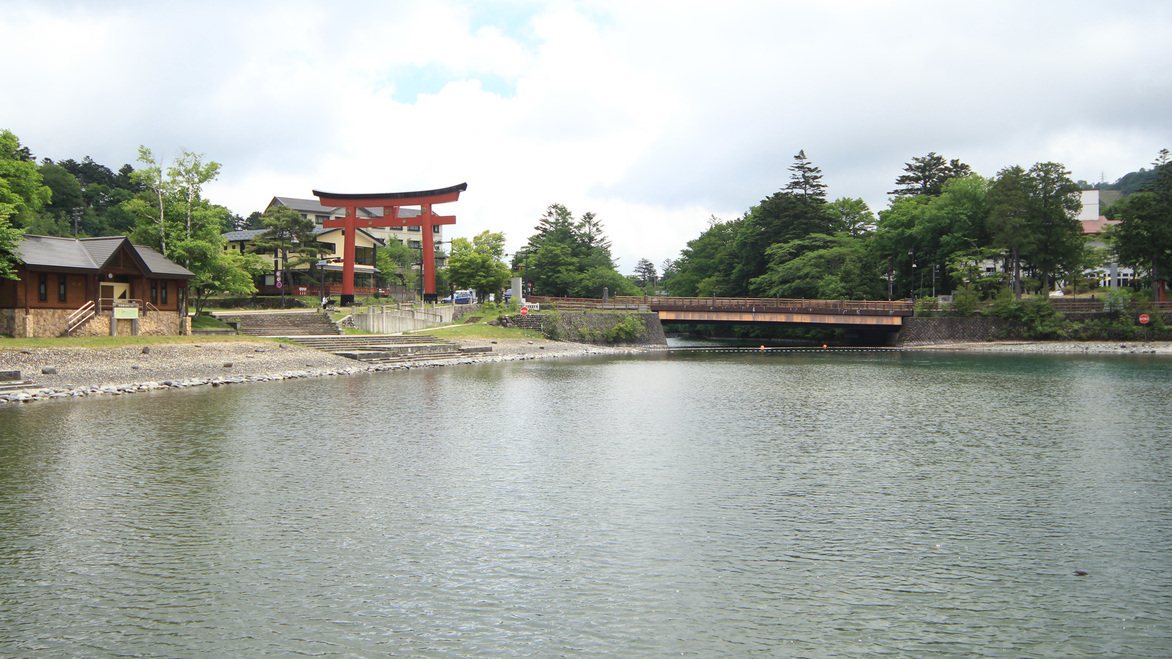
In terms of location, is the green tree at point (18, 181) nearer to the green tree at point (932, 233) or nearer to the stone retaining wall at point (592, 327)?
the stone retaining wall at point (592, 327)

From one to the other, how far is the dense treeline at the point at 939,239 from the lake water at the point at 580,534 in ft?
142

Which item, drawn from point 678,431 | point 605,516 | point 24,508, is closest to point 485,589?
point 605,516

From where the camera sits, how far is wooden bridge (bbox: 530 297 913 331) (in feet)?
200

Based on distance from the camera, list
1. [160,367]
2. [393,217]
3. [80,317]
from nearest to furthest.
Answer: [160,367] → [80,317] → [393,217]

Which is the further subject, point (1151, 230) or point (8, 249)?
point (1151, 230)

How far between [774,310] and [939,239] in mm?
20244

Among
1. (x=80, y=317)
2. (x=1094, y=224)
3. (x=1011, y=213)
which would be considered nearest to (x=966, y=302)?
(x=1011, y=213)

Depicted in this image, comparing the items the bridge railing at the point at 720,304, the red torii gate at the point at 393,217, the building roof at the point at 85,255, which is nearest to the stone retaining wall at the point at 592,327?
the bridge railing at the point at 720,304

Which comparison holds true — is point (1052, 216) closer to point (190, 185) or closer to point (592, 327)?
point (592, 327)

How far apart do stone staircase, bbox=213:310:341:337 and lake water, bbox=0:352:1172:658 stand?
736 inches

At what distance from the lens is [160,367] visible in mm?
30094

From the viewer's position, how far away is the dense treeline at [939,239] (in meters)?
58.6

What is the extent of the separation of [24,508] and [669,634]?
1154 cm

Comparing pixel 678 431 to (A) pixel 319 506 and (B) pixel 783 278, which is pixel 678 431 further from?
(B) pixel 783 278
